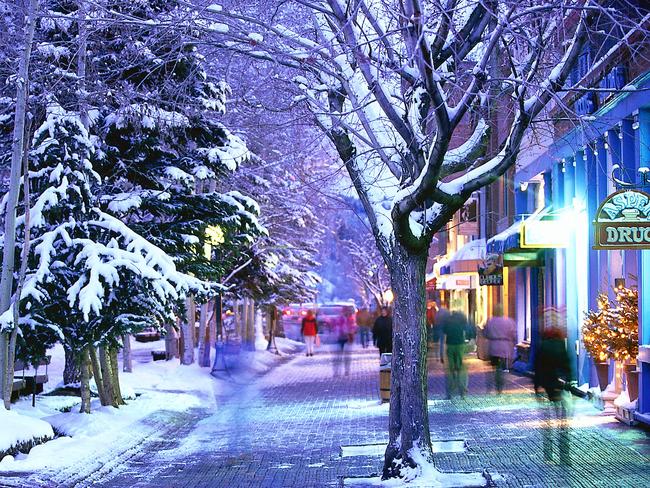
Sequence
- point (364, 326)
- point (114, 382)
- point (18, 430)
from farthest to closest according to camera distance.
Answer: point (364, 326) → point (114, 382) → point (18, 430)

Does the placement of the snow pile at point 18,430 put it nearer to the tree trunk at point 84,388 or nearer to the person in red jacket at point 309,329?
the tree trunk at point 84,388

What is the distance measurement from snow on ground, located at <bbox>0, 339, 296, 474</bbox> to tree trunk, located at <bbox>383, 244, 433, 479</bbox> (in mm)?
4173

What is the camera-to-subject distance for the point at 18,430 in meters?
14.0

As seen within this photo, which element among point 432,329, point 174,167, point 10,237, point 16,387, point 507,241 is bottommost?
point 16,387

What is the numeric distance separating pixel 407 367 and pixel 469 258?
27.4 metres

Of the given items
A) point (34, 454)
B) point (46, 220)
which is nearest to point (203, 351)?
point (46, 220)

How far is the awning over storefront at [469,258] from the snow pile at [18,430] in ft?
81.5

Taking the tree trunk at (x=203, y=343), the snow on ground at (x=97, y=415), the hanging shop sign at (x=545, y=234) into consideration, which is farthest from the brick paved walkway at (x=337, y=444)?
the tree trunk at (x=203, y=343)

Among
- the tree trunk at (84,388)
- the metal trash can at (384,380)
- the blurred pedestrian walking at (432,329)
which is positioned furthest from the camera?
the blurred pedestrian walking at (432,329)

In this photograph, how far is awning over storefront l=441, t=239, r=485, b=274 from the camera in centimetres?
3883

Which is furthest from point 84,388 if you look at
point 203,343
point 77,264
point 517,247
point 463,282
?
point 463,282

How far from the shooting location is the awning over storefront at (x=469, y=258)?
38828mm

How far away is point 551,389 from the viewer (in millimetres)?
14219

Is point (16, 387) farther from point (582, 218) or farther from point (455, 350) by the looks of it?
point (582, 218)
